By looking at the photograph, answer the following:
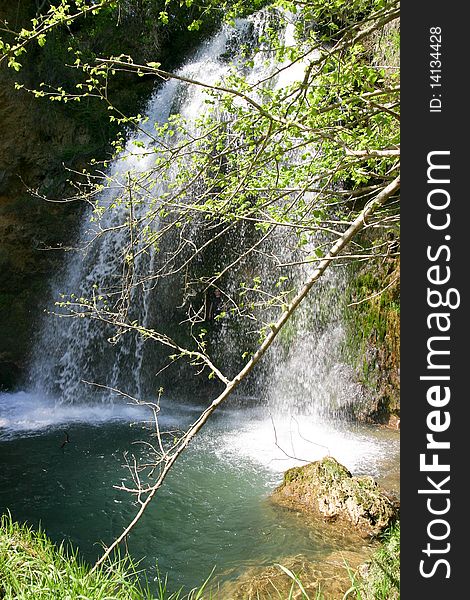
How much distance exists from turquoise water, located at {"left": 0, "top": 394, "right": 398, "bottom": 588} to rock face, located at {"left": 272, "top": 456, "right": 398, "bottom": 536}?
226 mm

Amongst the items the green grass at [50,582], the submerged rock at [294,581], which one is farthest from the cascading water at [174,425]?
the green grass at [50,582]

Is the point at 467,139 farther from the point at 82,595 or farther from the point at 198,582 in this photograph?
the point at 198,582

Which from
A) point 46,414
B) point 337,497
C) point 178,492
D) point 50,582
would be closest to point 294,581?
point 50,582

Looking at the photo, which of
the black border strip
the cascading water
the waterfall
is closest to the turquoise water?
the cascading water

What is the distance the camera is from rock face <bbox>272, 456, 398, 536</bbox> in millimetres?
4582

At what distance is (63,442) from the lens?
730cm

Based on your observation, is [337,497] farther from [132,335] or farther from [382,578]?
[132,335]

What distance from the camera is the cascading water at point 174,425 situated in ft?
14.8

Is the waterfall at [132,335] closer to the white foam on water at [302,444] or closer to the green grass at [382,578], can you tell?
the white foam on water at [302,444]

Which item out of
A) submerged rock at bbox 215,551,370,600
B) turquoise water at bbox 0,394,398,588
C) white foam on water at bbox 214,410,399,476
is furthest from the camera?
white foam on water at bbox 214,410,399,476

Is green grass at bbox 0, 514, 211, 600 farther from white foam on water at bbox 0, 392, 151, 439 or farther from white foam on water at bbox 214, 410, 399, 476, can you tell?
white foam on water at bbox 0, 392, 151, 439

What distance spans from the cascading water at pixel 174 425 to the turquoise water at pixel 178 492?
18mm

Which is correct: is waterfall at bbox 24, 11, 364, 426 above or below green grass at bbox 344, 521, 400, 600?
above

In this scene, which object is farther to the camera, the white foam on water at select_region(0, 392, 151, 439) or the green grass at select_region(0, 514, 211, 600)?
the white foam on water at select_region(0, 392, 151, 439)
